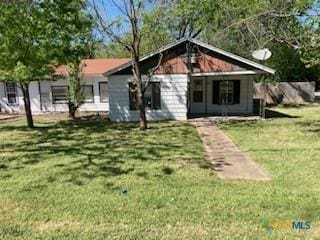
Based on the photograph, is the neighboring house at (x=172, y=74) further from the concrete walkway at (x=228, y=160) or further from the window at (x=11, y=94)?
the window at (x=11, y=94)

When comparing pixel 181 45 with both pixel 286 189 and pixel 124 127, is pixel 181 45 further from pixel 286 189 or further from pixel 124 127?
pixel 286 189

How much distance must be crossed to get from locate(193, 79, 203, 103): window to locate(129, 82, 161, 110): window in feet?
9.31

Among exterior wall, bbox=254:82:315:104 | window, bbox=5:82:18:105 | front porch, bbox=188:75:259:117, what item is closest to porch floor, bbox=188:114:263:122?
front porch, bbox=188:75:259:117

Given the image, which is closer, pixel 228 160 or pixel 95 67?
pixel 228 160

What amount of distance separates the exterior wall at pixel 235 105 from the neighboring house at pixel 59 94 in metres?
6.59

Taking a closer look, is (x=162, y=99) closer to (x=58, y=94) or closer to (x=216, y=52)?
(x=216, y=52)

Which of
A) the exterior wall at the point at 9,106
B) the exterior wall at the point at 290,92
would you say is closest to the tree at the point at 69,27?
the exterior wall at the point at 9,106

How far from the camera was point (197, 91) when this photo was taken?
19453 millimetres

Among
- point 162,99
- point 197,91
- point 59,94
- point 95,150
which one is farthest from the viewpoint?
point 59,94

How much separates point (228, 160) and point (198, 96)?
11.5m

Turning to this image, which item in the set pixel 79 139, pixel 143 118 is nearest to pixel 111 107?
pixel 143 118

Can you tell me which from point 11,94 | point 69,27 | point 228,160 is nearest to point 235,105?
point 69,27

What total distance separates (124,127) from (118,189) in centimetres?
901

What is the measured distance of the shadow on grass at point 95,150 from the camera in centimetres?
739
